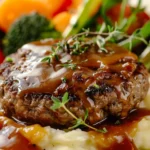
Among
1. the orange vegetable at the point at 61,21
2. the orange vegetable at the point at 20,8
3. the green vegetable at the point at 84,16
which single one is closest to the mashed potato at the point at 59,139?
the green vegetable at the point at 84,16

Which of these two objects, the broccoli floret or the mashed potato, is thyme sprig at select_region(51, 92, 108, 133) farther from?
the broccoli floret

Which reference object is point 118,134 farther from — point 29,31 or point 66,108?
point 29,31

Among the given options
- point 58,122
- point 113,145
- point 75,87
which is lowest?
point 113,145

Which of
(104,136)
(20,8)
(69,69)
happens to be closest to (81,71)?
(69,69)

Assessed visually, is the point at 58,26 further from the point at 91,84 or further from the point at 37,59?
the point at 91,84

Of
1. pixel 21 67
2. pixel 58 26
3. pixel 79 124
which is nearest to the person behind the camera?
pixel 79 124

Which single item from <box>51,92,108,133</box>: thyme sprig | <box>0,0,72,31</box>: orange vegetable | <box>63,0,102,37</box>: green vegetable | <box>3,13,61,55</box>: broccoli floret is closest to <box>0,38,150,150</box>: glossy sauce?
<box>51,92,108,133</box>: thyme sprig

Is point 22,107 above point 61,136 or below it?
above

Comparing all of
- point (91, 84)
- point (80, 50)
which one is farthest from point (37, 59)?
point (91, 84)
